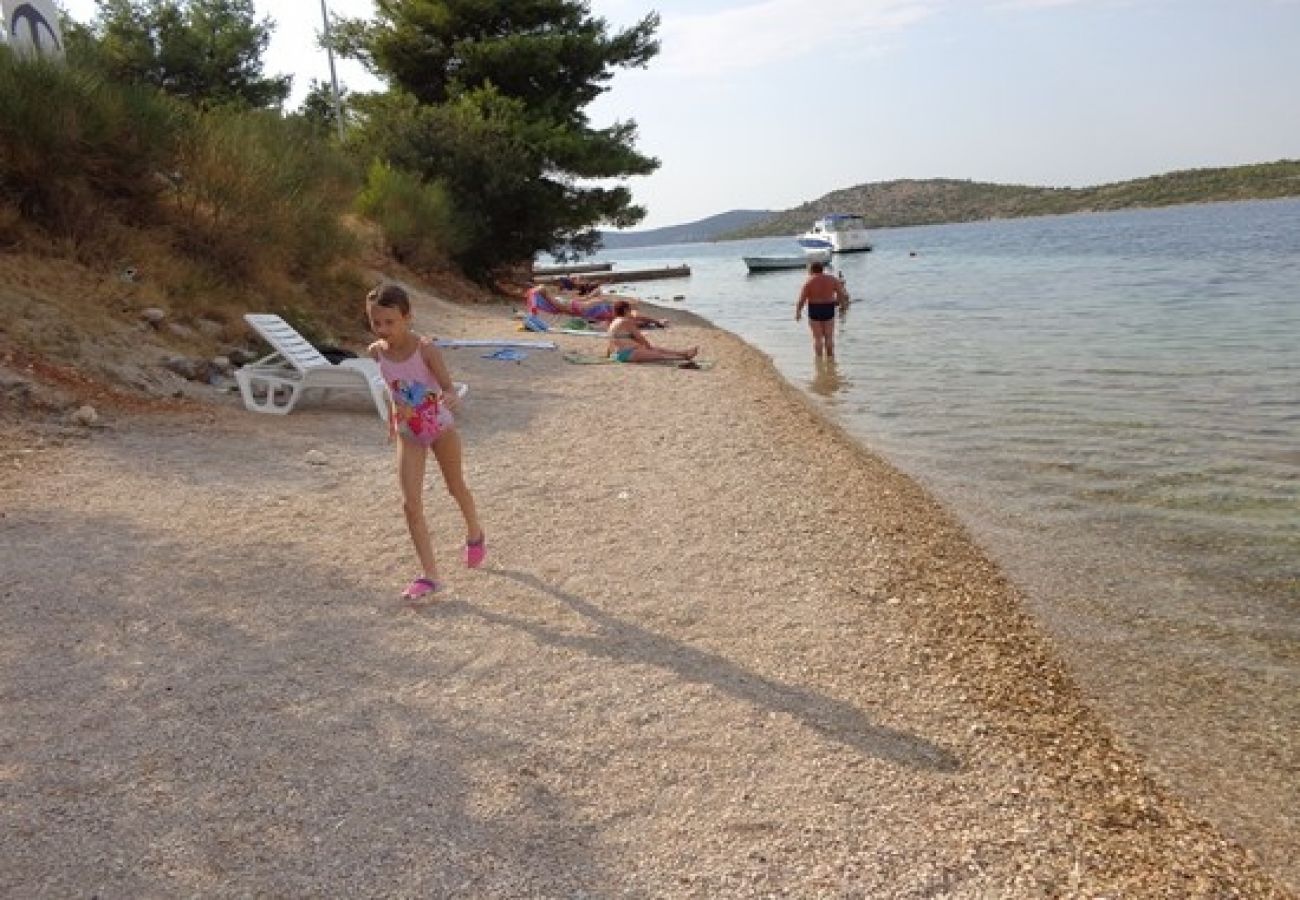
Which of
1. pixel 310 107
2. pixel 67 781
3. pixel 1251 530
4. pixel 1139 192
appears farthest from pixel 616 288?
pixel 1139 192

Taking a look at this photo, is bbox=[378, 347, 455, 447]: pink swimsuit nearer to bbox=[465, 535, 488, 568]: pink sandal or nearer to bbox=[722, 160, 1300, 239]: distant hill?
bbox=[465, 535, 488, 568]: pink sandal

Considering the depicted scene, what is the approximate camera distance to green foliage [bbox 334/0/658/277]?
23328 millimetres

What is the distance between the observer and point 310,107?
3378 centimetres

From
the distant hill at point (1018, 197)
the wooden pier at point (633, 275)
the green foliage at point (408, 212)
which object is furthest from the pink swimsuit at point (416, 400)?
the distant hill at point (1018, 197)

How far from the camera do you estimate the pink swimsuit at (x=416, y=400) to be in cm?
453

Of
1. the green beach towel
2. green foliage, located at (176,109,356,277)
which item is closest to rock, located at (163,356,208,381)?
green foliage, located at (176,109,356,277)

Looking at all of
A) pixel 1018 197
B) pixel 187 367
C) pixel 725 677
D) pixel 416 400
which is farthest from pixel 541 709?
pixel 1018 197

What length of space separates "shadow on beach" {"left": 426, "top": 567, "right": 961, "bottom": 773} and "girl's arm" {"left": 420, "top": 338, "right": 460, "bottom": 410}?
3.03 ft

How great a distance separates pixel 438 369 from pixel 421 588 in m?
0.98

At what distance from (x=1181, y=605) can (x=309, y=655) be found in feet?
13.2

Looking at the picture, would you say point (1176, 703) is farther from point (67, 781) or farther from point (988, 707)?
point (67, 781)

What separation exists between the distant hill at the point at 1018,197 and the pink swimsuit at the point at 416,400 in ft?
467

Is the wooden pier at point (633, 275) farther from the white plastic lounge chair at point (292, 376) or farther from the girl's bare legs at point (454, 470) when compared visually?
the girl's bare legs at point (454, 470)

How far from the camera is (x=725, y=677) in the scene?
378 centimetres
